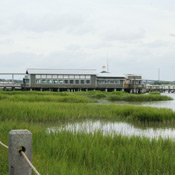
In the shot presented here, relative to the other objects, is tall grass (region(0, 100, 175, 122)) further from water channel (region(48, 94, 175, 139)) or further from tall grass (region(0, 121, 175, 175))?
tall grass (region(0, 121, 175, 175))

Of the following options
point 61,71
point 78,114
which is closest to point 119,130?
point 78,114

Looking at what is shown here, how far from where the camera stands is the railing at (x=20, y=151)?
8.36 ft

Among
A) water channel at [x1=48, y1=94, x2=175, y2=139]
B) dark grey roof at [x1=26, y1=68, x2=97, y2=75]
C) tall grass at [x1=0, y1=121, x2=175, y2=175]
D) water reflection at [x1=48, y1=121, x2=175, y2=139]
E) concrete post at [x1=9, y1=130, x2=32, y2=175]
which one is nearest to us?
concrete post at [x1=9, y1=130, x2=32, y2=175]

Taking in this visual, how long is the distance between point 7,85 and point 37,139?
42.4m

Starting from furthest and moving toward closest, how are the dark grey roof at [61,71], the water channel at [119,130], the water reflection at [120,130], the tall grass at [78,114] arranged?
the dark grey roof at [61,71], the tall grass at [78,114], the water reflection at [120,130], the water channel at [119,130]

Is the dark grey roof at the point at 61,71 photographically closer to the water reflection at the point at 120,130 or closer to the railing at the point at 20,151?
the water reflection at the point at 120,130

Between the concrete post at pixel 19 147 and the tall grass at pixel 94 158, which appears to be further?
the tall grass at pixel 94 158

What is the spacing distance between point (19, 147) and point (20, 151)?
0.14 ft

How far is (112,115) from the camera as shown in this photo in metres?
13.8

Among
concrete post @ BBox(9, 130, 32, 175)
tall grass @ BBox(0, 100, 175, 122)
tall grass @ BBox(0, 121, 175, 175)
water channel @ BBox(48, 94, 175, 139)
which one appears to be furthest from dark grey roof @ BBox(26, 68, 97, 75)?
concrete post @ BBox(9, 130, 32, 175)

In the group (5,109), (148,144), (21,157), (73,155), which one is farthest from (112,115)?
(21,157)

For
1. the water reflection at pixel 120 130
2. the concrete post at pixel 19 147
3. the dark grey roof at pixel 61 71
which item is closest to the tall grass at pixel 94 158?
the concrete post at pixel 19 147

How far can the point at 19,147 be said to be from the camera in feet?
8.63

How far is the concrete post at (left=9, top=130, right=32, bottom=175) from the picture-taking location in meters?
2.55
